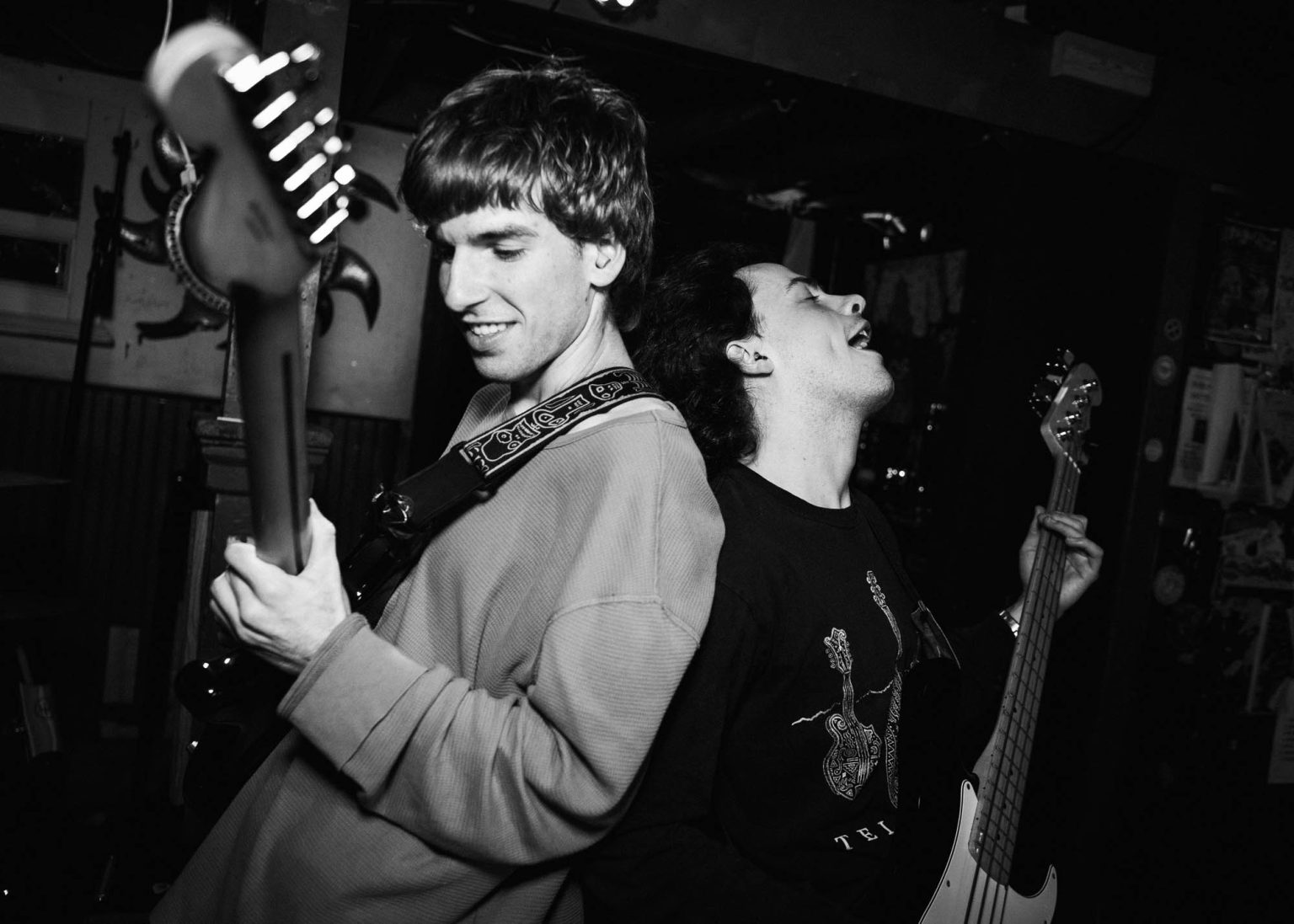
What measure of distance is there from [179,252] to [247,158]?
5.04m

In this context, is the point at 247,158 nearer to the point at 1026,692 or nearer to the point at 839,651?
the point at 839,651

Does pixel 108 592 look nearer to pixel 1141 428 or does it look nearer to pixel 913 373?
pixel 913 373

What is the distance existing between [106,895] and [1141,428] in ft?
13.0

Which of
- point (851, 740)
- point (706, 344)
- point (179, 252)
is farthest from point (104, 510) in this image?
point (851, 740)

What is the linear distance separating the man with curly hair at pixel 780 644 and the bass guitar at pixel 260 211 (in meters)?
0.73

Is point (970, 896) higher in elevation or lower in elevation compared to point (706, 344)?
lower

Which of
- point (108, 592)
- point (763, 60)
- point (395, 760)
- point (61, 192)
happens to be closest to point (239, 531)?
point (395, 760)

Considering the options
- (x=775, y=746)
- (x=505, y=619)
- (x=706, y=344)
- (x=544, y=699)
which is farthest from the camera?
(x=706, y=344)

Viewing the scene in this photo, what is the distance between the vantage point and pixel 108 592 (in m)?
5.13

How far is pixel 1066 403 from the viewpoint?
2.47 meters

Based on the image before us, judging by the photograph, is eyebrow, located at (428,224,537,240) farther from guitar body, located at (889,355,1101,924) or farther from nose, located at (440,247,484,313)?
guitar body, located at (889,355,1101,924)

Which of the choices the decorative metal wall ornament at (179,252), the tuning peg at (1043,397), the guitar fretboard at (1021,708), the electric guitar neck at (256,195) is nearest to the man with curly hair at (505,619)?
the electric guitar neck at (256,195)

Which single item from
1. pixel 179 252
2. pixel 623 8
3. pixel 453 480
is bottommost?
pixel 453 480

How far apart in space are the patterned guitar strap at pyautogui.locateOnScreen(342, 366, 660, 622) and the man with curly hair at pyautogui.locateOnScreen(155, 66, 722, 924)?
23 mm
